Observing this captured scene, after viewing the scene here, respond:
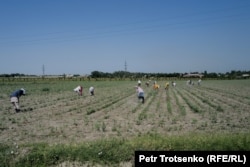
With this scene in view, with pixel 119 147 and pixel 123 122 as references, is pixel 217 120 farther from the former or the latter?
pixel 119 147

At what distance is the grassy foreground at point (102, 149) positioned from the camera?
851 centimetres

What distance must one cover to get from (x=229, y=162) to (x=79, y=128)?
25.3 feet

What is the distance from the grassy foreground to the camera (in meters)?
8.51

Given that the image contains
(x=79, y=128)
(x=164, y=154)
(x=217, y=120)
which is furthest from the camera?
(x=217, y=120)

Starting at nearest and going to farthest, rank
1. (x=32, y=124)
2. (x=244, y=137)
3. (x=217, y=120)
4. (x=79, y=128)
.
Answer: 1. (x=244, y=137)
2. (x=79, y=128)
3. (x=32, y=124)
4. (x=217, y=120)

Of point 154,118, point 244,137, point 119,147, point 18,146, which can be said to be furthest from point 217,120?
point 18,146

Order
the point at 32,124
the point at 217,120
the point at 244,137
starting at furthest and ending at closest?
the point at 217,120 < the point at 32,124 < the point at 244,137

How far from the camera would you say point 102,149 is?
348 inches

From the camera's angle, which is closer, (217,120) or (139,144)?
(139,144)

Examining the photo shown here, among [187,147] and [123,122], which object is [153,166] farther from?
[123,122]

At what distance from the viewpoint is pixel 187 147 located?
354 inches

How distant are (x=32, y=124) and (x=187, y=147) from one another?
867 cm

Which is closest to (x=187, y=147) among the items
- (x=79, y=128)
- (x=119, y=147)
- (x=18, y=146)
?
(x=119, y=147)

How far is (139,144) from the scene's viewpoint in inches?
355
